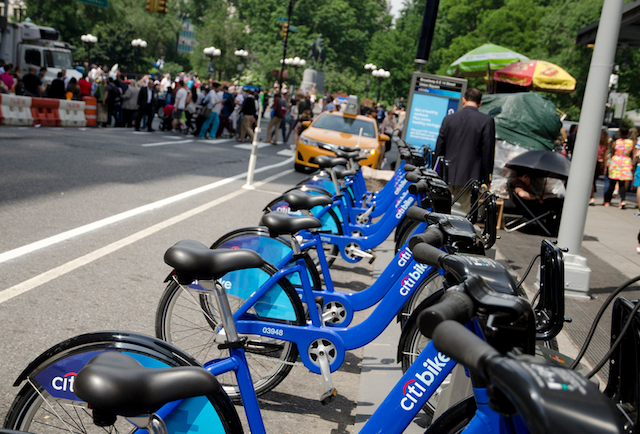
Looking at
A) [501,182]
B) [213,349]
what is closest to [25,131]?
[501,182]

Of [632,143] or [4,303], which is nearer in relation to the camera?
[4,303]

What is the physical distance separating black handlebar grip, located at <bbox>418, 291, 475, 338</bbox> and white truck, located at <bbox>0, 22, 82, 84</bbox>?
32474 mm

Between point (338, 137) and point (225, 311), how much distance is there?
1349 cm

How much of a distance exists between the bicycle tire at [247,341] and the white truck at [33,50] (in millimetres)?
30042

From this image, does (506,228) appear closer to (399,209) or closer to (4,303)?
(399,209)

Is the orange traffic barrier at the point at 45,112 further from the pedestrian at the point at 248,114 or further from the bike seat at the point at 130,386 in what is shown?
the bike seat at the point at 130,386

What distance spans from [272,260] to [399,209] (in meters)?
1.91

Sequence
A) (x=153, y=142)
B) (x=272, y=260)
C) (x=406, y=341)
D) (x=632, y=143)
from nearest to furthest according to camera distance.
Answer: (x=406, y=341) → (x=272, y=260) → (x=632, y=143) → (x=153, y=142)

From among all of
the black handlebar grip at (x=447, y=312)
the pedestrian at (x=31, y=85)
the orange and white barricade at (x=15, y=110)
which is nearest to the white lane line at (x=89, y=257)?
the black handlebar grip at (x=447, y=312)

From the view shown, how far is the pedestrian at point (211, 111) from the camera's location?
71.0ft

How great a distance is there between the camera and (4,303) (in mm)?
4609

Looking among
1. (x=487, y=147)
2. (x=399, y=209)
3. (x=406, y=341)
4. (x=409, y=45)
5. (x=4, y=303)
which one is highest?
(x=409, y=45)

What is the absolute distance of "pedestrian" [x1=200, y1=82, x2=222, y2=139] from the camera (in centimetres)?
2164

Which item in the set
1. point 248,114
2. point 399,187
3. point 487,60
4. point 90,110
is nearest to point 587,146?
point 399,187
